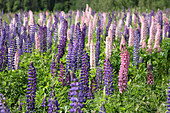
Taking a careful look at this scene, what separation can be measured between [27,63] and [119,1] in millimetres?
10782

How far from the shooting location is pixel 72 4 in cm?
2109

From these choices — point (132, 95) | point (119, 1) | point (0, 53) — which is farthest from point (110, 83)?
point (119, 1)

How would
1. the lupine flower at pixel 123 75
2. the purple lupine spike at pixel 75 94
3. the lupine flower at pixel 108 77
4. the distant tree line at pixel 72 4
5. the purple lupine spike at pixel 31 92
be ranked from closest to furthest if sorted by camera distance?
the purple lupine spike at pixel 75 94 → the purple lupine spike at pixel 31 92 → the lupine flower at pixel 108 77 → the lupine flower at pixel 123 75 → the distant tree line at pixel 72 4

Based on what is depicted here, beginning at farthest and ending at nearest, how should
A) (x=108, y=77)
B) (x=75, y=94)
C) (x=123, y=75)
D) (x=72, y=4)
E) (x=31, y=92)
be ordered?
(x=72, y=4)
(x=123, y=75)
(x=108, y=77)
(x=31, y=92)
(x=75, y=94)

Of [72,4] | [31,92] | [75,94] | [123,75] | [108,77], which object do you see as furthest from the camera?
[72,4]

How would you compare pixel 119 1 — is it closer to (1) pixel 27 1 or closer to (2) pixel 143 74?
(1) pixel 27 1

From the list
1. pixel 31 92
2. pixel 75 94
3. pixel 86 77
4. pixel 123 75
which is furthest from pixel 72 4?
pixel 75 94

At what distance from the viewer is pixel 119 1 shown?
15938 mm

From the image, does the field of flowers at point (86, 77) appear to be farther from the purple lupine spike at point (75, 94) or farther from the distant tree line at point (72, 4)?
the distant tree line at point (72, 4)

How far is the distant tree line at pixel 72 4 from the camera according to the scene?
1620 cm

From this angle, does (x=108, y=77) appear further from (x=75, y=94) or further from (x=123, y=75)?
(x=75, y=94)

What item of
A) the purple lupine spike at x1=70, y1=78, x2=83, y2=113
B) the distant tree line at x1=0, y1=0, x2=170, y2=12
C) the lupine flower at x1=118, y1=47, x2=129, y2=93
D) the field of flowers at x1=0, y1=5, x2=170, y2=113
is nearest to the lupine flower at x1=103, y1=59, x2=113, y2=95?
the field of flowers at x1=0, y1=5, x2=170, y2=113

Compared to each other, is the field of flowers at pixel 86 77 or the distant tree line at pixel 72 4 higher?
the distant tree line at pixel 72 4

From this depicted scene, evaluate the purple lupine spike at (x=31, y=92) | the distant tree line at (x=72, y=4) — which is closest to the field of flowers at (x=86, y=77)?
the purple lupine spike at (x=31, y=92)
